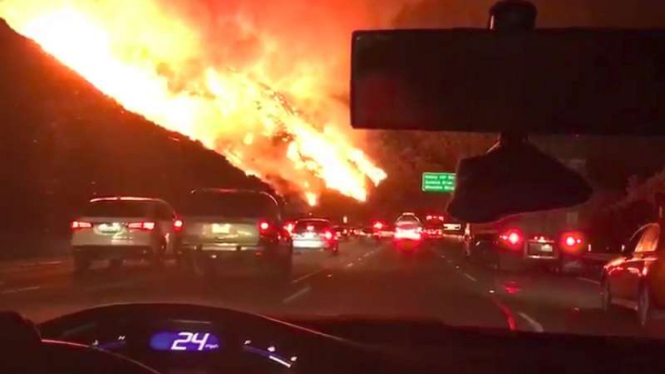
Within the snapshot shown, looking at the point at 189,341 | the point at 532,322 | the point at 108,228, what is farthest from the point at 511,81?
the point at 108,228

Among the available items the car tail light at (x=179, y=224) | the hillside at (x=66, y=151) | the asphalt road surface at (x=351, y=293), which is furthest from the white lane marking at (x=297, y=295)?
the hillside at (x=66, y=151)

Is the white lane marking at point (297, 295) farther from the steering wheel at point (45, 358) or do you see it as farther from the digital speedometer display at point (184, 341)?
the steering wheel at point (45, 358)

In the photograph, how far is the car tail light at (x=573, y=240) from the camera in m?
34.1

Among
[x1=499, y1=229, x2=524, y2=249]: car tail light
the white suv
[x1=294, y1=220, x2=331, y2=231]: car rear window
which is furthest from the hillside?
[x1=499, y1=229, x2=524, y2=249]: car tail light

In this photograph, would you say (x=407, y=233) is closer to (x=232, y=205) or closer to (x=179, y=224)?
(x=232, y=205)

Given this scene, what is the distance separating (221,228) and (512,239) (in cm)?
1124

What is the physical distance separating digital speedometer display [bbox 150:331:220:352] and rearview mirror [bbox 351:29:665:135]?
1.29 m

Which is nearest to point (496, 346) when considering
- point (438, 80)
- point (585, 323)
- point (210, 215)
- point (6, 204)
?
point (438, 80)

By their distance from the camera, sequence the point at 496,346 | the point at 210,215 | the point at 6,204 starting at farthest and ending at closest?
the point at 6,204, the point at 210,215, the point at 496,346

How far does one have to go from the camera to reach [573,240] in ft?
112

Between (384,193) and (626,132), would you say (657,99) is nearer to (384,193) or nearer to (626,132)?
(626,132)

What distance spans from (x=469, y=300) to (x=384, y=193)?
11.0 m

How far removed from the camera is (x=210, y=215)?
91.7 ft

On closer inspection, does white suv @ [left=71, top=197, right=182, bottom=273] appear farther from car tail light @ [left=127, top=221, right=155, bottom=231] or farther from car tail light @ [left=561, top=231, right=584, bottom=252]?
car tail light @ [left=561, top=231, right=584, bottom=252]
